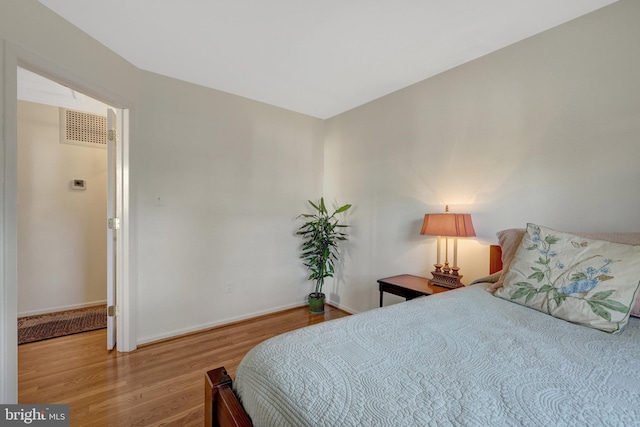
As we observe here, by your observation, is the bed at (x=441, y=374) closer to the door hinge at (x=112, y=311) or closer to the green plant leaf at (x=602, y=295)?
the green plant leaf at (x=602, y=295)

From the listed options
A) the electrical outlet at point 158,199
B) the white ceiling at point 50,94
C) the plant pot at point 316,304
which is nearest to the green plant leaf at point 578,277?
the plant pot at point 316,304

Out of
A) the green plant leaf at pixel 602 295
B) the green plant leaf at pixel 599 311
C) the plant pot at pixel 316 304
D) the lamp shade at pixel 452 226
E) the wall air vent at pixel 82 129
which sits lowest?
the plant pot at pixel 316 304

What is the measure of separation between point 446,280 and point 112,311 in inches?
107

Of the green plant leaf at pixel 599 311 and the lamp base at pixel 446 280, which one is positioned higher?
the green plant leaf at pixel 599 311

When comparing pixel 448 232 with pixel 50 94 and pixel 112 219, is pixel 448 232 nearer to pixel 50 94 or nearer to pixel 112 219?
pixel 112 219

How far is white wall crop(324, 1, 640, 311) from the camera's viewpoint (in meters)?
1.54

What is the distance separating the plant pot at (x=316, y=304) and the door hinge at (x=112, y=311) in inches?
72.1

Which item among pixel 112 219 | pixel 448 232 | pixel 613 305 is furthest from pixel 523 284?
pixel 112 219

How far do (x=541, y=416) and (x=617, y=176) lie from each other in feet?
5.43

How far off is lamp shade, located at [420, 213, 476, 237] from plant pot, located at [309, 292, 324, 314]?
5.17 feet

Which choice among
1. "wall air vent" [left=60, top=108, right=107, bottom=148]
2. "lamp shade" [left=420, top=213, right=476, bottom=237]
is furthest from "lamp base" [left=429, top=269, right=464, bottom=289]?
"wall air vent" [left=60, top=108, right=107, bottom=148]

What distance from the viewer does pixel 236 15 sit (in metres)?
1.69

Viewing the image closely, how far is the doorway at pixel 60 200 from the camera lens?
9.43ft

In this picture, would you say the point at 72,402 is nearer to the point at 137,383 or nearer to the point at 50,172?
the point at 137,383
